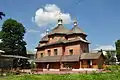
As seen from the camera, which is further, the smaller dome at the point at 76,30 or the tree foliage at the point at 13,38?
the tree foliage at the point at 13,38

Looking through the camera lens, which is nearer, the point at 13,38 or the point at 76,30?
the point at 76,30

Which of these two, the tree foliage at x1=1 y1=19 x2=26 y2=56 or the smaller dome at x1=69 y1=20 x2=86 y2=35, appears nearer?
the smaller dome at x1=69 y1=20 x2=86 y2=35

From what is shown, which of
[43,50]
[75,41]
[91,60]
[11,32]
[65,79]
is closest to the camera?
[65,79]

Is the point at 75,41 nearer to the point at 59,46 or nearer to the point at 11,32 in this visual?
the point at 59,46

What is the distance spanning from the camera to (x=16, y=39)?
2707 inches

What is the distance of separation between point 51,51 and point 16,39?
542 inches

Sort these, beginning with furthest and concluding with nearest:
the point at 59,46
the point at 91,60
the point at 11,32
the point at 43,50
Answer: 1. the point at 11,32
2. the point at 43,50
3. the point at 59,46
4. the point at 91,60

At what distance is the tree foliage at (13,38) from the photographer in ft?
221

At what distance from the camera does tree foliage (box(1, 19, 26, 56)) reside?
67500 millimetres

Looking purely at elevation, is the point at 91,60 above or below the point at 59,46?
below

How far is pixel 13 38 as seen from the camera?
68188mm

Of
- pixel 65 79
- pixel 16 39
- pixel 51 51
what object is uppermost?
pixel 16 39

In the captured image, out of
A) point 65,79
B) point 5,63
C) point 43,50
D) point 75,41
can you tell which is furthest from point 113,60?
point 65,79

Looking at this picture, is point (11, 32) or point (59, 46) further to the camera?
point (11, 32)
